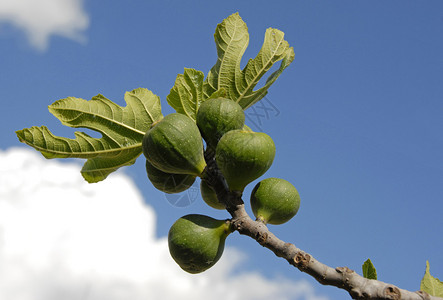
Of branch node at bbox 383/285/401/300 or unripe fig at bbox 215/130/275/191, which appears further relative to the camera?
unripe fig at bbox 215/130/275/191

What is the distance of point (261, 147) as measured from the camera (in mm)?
2342

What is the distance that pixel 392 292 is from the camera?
1.78 meters

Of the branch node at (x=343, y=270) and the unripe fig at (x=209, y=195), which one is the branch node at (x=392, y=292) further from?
the unripe fig at (x=209, y=195)

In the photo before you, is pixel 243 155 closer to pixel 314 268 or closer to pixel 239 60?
pixel 314 268

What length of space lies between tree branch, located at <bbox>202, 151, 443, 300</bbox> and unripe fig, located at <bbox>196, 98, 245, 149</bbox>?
38 centimetres

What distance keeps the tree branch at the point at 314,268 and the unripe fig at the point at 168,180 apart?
0.39 m

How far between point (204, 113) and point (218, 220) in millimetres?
653

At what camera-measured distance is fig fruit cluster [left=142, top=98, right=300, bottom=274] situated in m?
2.35

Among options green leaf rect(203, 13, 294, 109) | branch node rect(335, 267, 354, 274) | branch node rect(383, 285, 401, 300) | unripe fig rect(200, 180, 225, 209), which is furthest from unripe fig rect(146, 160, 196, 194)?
branch node rect(383, 285, 401, 300)

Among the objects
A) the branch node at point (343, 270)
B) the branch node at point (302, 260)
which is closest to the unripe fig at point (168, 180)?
the branch node at point (302, 260)

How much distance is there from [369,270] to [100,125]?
6.34ft

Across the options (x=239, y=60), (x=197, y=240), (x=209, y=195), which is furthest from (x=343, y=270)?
(x=239, y=60)

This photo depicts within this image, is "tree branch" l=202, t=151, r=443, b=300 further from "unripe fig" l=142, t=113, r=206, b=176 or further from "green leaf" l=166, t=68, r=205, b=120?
"green leaf" l=166, t=68, r=205, b=120

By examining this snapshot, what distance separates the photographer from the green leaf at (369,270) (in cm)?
225
